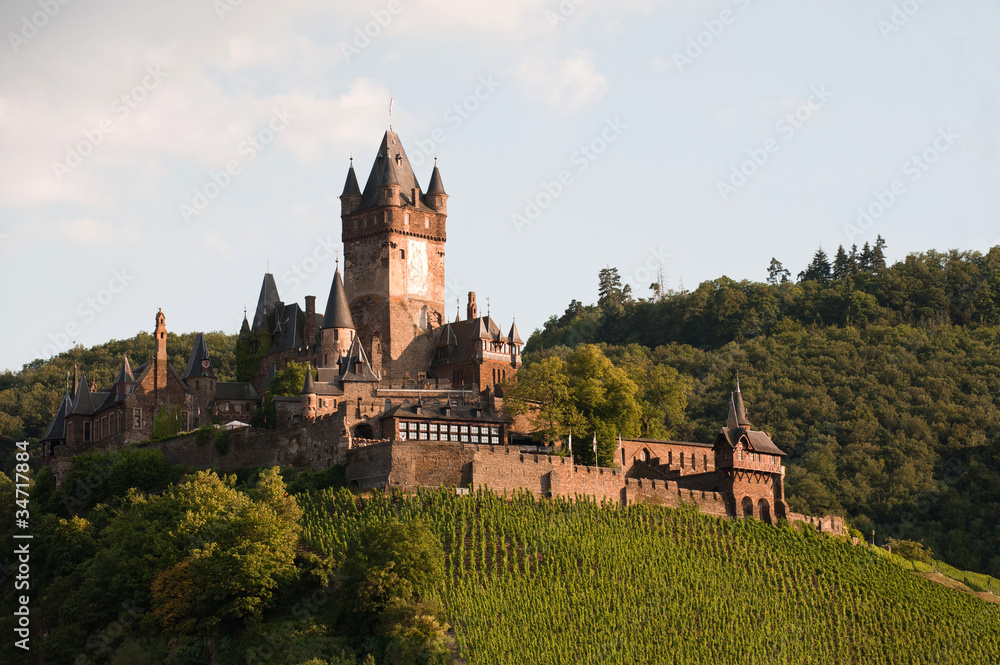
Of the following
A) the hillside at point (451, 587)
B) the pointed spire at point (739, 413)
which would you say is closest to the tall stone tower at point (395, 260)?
the hillside at point (451, 587)

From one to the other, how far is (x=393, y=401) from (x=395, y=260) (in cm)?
1019

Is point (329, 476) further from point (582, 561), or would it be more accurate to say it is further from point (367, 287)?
point (367, 287)

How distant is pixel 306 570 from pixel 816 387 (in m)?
52.0

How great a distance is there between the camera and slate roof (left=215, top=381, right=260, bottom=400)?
7862cm

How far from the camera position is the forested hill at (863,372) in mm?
90438

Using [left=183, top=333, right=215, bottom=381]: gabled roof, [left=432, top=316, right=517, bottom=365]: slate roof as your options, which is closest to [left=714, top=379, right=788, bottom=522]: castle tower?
[left=432, top=316, right=517, bottom=365]: slate roof

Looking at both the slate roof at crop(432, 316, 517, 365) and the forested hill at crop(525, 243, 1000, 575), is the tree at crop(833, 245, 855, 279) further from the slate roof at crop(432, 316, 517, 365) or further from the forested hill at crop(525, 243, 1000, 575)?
the slate roof at crop(432, 316, 517, 365)

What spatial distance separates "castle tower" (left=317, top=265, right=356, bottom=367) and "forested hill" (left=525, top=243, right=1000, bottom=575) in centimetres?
2833

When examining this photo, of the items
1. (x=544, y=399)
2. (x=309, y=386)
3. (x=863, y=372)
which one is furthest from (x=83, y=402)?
(x=863, y=372)

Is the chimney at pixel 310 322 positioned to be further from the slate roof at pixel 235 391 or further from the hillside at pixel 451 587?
the hillside at pixel 451 587

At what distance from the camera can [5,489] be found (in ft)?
245

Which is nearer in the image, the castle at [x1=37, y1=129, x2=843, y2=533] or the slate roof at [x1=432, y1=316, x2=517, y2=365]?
the castle at [x1=37, y1=129, x2=843, y2=533]

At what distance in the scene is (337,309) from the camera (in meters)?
77.4

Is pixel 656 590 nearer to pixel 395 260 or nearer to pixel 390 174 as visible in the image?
pixel 395 260
